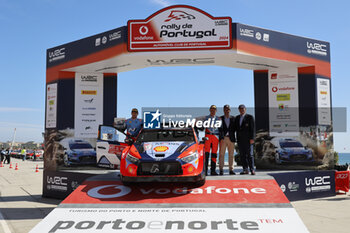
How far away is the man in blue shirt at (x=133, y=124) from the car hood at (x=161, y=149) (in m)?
2.09

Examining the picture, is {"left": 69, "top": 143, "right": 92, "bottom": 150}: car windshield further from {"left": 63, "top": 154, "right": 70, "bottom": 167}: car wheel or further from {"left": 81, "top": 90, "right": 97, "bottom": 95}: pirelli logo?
{"left": 81, "top": 90, "right": 97, "bottom": 95}: pirelli logo

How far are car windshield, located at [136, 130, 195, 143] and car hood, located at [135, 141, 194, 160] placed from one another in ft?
0.94

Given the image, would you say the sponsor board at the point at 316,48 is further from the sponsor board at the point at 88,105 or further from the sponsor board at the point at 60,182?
the sponsor board at the point at 60,182

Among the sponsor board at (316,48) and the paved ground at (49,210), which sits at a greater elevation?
the sponsor board at (316,48)

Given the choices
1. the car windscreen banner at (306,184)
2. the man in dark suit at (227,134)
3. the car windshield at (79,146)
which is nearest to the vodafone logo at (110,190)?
the man in dark suit at (227,134)

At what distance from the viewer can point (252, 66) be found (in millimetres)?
10164

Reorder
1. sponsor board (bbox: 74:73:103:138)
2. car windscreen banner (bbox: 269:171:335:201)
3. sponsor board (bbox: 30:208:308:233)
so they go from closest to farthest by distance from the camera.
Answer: sponsor board (bbox: 30:208:308:233) < car windscreen banner (bbox: 269:171:335:201) < sponsor board (bbox: 74:73:103:138)

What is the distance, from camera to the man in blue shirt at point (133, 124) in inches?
331

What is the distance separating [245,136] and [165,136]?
6.95 feet

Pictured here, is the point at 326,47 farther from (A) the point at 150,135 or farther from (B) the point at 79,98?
(B) the point at 79,98

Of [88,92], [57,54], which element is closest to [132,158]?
[88,92]

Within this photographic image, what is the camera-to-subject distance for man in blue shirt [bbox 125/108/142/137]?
27.6 ft

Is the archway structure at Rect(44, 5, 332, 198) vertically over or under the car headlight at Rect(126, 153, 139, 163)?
over

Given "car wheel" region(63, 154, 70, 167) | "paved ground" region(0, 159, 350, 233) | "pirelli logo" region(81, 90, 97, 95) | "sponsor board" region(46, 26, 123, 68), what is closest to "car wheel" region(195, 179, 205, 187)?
"paved ground" region(0, 159, 350, 233)
